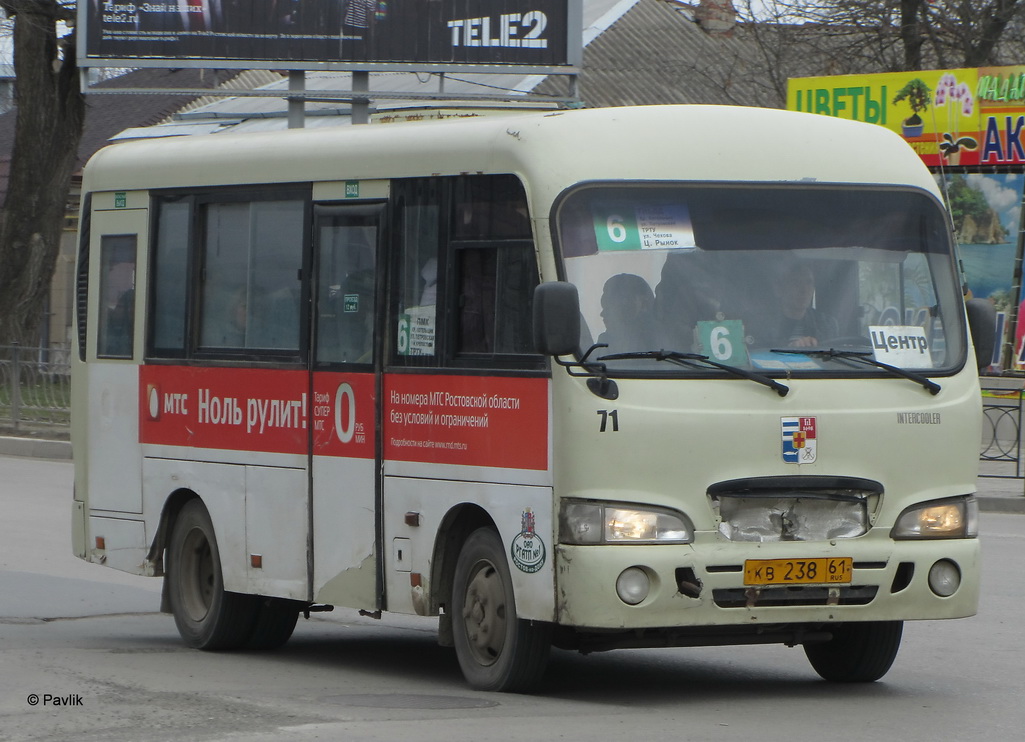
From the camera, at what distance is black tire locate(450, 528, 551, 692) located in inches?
329

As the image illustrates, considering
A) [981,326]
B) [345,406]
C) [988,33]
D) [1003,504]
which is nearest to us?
[981,326]

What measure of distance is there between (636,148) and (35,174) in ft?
83.0

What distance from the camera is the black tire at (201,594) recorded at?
34.7ft

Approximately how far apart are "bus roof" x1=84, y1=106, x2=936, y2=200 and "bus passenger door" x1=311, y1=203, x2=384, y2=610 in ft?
1.12

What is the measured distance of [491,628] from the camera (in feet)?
28.1

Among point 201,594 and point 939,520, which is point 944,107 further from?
point 939,520

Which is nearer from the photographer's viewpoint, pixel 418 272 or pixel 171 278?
pixel 418 272

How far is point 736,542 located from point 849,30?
26148 mm

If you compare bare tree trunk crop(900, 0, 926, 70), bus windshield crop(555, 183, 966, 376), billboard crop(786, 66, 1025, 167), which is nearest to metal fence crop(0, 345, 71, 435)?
billboard crop(786, 66, 1025, 167)

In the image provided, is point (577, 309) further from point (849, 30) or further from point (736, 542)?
point (849, 30)

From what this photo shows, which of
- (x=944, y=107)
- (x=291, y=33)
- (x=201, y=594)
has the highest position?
(x=291, y=33)

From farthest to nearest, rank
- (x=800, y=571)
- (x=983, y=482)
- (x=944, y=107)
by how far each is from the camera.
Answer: (x=944, y=107), (x=983, y=482), (x=800, y=571)

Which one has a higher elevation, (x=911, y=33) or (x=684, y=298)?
(x=911, y=33)

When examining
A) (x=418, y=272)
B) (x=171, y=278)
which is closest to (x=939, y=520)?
(x=418, y=272)
